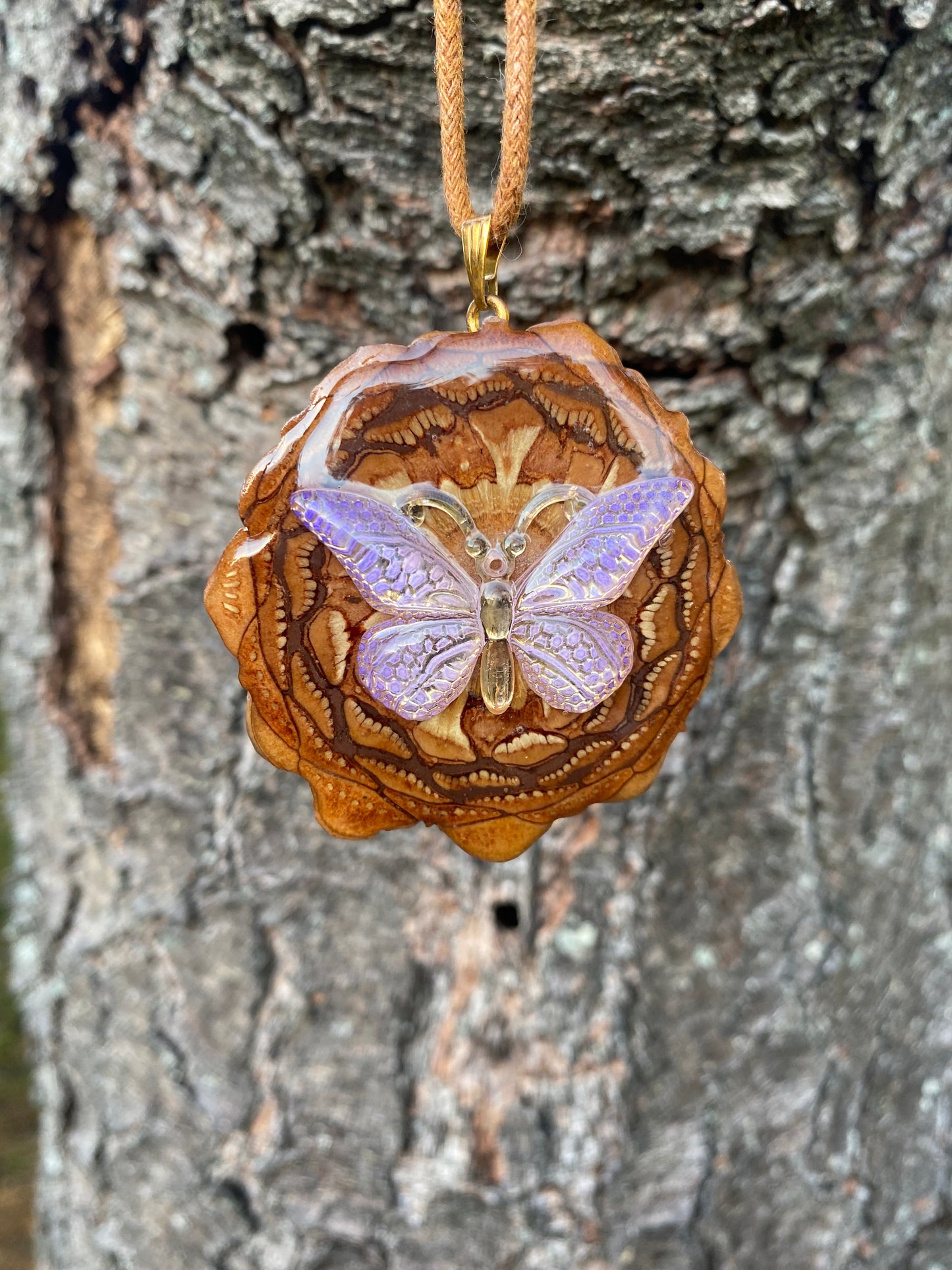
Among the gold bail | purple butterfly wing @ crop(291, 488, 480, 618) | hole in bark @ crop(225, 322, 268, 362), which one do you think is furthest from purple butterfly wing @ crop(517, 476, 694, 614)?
hole in bark @ crop(225, 322, 268, 362)

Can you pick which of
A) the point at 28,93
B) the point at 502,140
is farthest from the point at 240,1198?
the point at 28,93

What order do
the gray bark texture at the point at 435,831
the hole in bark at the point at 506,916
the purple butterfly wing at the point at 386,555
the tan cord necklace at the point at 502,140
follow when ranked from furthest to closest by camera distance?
the hole in bark at the point at 506,916 < the gray bark texture at the point at 435,831 < the purple butterfly wing at the point at 386,555 < the tan cord necklace at the point at 502,140

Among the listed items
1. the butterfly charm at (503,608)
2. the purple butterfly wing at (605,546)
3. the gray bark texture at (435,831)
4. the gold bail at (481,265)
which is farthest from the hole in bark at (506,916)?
the gold bail at (481,265)

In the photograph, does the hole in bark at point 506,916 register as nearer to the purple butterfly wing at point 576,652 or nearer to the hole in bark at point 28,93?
the purple butterfly wing at point 576,652

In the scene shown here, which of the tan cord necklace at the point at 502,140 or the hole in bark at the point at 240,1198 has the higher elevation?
the tan cord necklace at the point at 502,140

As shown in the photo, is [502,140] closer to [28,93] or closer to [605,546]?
[605,546]

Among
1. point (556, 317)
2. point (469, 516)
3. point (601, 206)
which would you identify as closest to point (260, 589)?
point (469, 516)

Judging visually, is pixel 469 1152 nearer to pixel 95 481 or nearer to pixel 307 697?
pixel 307 697
